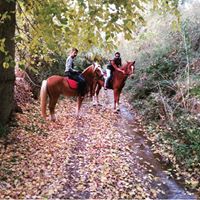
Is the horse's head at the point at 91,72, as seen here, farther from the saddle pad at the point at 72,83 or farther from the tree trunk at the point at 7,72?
the tree trunk at the point at 7,72

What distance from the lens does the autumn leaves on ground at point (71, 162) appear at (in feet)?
22.5

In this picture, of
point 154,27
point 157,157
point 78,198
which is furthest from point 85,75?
point 154,27

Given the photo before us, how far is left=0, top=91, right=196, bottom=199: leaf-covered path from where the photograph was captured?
271 inches

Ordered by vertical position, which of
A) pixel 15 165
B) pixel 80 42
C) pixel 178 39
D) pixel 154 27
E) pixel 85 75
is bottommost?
pixel 15 165

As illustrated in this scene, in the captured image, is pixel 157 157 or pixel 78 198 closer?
pixel 78 198

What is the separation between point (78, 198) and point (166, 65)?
10090 millimetres

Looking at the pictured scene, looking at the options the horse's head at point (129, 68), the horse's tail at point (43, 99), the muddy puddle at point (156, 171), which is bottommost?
the muddy puddle at point (156, 171)

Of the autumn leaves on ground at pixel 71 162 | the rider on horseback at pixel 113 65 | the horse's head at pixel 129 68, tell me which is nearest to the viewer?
the autumn leaves on ground at pixel 71 162

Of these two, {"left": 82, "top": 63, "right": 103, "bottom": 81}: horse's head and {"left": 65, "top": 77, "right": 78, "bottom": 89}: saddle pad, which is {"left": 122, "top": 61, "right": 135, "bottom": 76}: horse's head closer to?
{"left": 82, "top": 63, "right": 103, "bottom": 81}: horse's head

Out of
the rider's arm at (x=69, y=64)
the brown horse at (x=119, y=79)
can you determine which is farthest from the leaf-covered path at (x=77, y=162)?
the brown horse at (x=119, y=79)

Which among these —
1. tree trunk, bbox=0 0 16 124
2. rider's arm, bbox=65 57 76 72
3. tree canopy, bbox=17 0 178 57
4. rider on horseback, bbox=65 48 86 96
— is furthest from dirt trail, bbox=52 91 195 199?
tree canopy, bbox=17 0 178 57

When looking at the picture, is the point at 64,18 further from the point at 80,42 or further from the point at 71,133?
the point at 71,133

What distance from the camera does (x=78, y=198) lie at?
6570 millimetres

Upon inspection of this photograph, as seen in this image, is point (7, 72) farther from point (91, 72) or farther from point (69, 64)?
point (91, 72)
